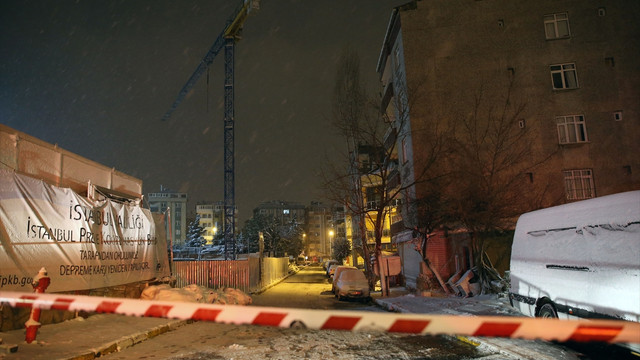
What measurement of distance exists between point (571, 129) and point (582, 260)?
20.5 metres

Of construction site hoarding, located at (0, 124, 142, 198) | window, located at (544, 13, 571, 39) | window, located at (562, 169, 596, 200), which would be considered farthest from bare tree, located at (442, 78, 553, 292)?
construction site hoarding, located at (0, 124, 142, 198)

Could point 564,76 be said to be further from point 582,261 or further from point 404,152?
point 582,261

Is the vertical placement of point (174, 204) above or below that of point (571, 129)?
above

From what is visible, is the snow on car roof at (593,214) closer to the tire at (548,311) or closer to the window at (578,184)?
the tire at (548,311)

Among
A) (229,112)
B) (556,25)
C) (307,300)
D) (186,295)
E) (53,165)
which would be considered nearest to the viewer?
(53,165)

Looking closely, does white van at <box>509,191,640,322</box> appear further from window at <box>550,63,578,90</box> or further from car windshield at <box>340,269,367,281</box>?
window at <box>550,63,578,90</box>

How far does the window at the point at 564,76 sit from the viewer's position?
80.5 feet

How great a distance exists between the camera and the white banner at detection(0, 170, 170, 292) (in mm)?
8969

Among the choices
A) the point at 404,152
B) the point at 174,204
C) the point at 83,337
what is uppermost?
the point at 174,204

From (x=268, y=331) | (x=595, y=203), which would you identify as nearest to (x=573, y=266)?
(x=595, y=203)

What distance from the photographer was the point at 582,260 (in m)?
6.92

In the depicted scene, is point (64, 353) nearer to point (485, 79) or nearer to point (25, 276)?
point (25, 276)

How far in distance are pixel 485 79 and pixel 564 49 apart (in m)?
4.84

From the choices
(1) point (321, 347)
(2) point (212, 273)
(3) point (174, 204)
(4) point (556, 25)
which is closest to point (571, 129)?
(4) point (556, 25)
